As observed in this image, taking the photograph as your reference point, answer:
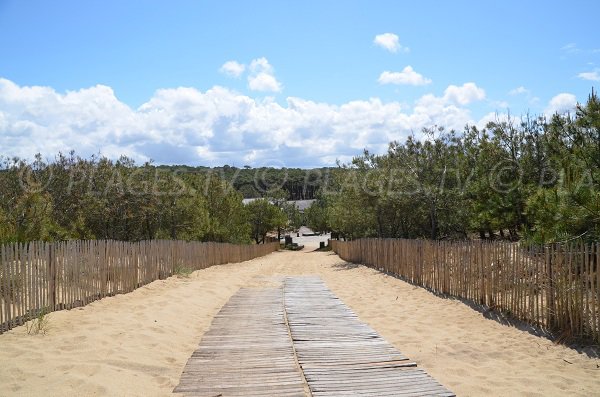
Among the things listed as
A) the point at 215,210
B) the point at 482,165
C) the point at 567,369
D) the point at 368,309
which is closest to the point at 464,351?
the point at 567,369


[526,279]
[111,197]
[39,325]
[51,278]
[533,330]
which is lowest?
[533,330]

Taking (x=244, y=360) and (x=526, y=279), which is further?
(x=526, y=279)

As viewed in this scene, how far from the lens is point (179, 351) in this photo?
723cm

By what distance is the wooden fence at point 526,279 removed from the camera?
743 centimetres

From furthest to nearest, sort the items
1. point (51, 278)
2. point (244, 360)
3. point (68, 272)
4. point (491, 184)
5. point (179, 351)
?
point (491, 184), point (68, 272), point (51, 278), point (179, 351), point (244, 360)

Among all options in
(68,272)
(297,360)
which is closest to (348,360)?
(297,360)

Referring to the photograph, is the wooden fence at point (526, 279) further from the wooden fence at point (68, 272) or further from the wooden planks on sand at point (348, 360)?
the wooden fence at point (68, 272)

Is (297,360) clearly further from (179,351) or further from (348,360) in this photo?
(179,351)

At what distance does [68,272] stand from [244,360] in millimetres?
4270

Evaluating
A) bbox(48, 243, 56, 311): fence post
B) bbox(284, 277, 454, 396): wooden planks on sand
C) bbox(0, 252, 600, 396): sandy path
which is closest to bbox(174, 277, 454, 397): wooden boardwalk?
bbox(284, 277, 454, 396): wooden planks on sand

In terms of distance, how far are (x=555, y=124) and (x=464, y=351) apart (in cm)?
641

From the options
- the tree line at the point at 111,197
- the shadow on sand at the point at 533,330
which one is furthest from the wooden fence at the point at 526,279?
the tree line at the point at 111,197

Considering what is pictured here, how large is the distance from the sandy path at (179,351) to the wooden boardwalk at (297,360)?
317mm

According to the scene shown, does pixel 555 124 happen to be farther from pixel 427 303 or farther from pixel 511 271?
pixel 427 303
